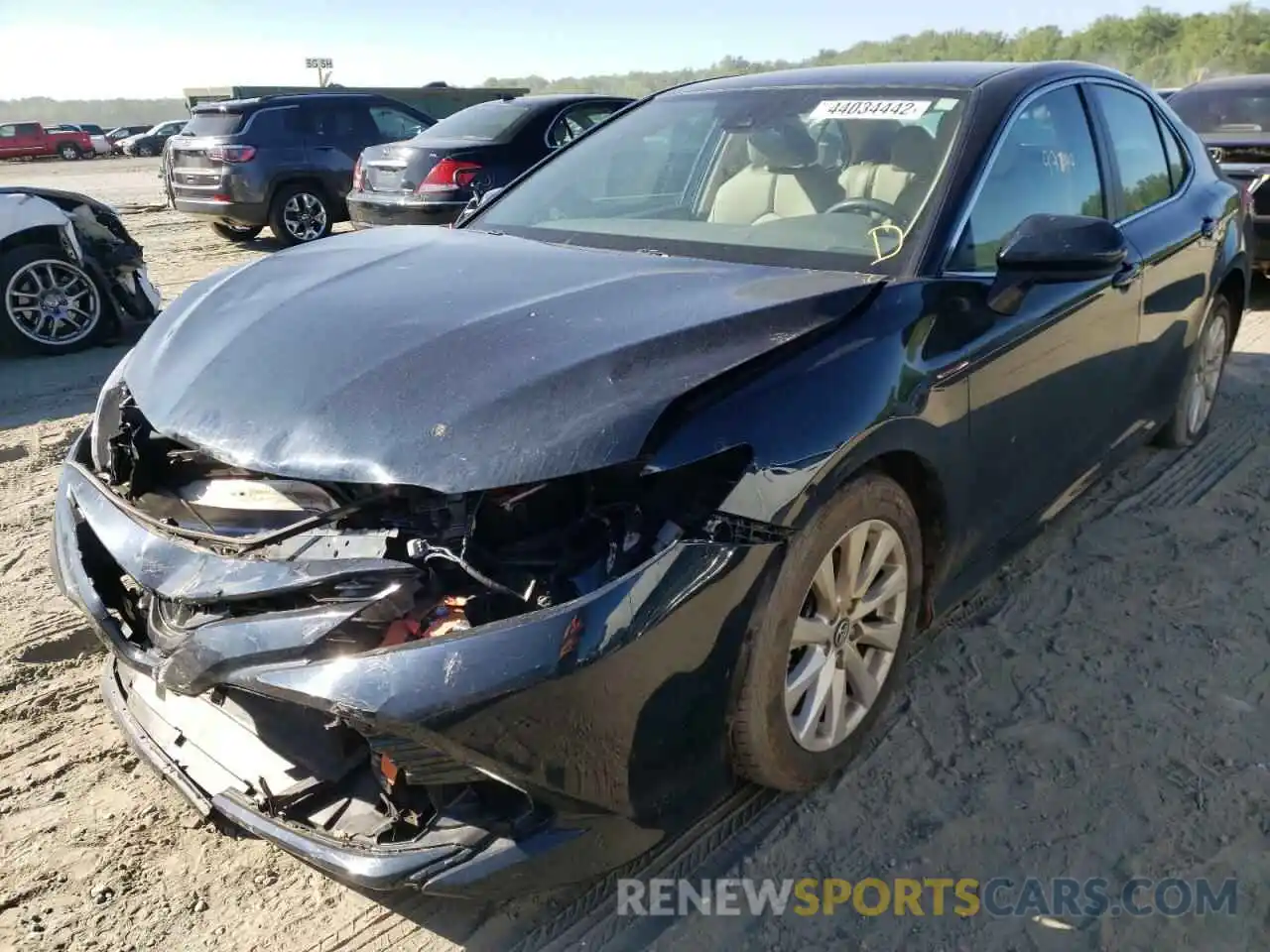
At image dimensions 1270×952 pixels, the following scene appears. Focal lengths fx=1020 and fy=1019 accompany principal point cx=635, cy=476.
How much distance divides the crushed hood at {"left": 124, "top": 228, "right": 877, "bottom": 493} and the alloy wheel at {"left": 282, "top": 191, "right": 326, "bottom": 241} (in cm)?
891

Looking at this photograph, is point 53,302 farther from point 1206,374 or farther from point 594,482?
point 1206,374

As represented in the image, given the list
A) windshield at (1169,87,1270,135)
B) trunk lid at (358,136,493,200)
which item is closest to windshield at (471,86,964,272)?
trunk lid at (358,136,493,200)

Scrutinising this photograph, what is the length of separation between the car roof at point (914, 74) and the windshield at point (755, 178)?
7 cm

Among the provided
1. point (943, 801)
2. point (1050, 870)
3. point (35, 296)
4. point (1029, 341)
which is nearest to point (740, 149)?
point (1029, 341)

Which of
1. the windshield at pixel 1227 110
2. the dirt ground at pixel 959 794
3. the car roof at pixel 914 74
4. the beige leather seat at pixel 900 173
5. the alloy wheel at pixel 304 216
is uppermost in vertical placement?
the car roof at pixel 914 74

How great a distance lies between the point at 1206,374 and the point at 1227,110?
15.7ft

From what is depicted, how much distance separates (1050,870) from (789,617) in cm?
84

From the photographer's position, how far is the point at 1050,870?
2275mm

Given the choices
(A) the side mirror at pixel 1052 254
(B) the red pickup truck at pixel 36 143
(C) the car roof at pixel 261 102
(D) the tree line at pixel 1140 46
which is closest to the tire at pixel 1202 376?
(A) the side mirror at pixel 1052 254

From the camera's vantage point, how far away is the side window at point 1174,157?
4.04 m

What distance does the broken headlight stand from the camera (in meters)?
2.68

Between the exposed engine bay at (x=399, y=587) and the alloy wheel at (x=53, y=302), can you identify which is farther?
the alloy wheel at (x=53, y=302)

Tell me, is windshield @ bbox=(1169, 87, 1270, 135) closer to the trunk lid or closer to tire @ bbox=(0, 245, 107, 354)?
the trunk lid

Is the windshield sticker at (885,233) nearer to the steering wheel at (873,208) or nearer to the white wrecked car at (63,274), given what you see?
the steering wheel at (873,208)
